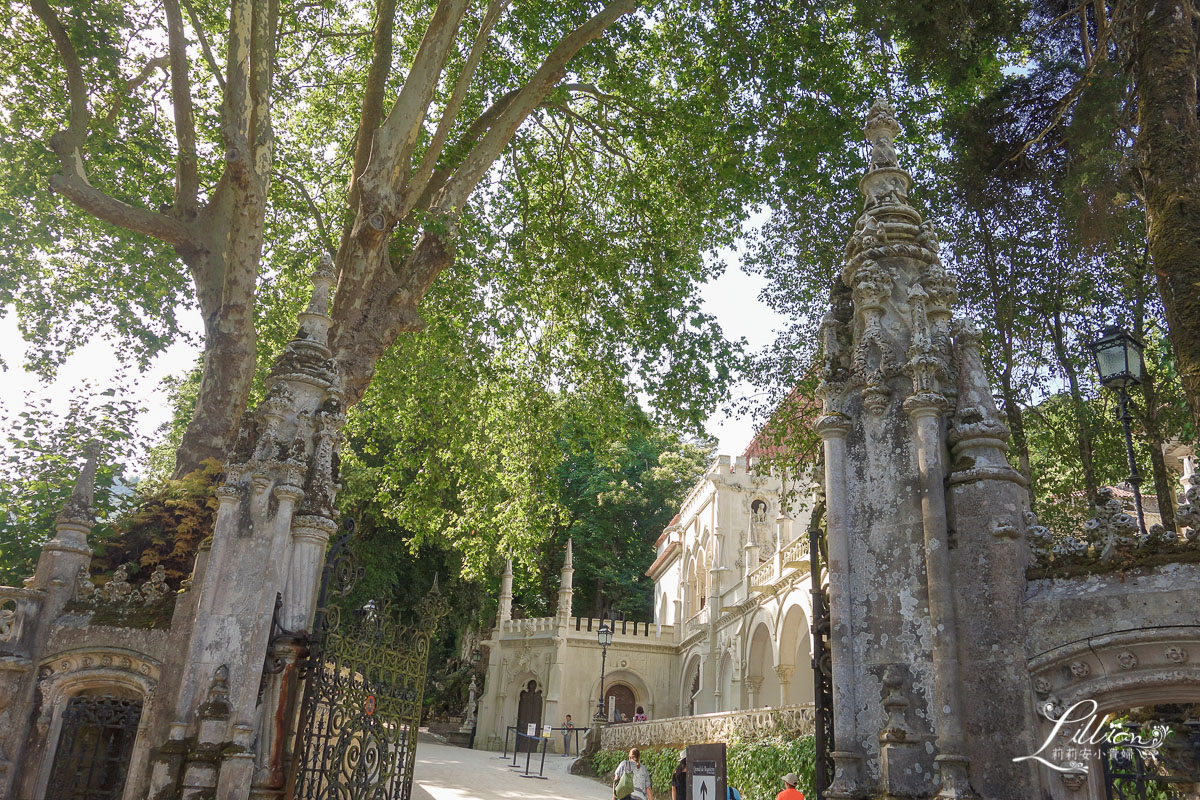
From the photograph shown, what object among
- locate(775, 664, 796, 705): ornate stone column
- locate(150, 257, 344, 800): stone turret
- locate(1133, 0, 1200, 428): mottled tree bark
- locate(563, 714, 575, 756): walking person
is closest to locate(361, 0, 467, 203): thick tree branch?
locate(150, 257, 344, 800): stone turret

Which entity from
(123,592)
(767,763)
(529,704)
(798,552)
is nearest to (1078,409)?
(767,763)

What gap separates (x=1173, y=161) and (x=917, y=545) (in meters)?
4.57

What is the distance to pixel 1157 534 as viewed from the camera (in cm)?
527

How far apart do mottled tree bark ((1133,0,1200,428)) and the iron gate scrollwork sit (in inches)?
273

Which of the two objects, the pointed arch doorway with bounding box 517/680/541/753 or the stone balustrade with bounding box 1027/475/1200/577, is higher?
the stone balustrade with bounding box 1027/475/1200/577

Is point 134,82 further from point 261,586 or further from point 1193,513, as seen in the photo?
point 1193,513

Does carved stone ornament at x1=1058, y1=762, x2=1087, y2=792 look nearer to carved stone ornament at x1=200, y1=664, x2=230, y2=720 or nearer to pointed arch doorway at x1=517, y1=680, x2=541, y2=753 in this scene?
carved stone ornament at x1=200, y1=664, x2=230, y2=720

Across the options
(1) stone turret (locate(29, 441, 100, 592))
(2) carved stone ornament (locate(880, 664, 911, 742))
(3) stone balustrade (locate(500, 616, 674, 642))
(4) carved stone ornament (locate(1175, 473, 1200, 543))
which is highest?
(3) stone balustrade (locate(500, 616, 674, 642))

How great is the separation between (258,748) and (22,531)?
16.1 ft

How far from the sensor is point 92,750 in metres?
7.03

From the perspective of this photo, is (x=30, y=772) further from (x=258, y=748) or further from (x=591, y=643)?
(x=591, y=643)

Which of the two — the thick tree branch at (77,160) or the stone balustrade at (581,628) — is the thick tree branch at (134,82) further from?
the stone balustrade at (581,628)

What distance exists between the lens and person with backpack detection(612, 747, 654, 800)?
10547 millimetres

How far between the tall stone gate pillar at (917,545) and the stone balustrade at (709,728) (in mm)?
8104
